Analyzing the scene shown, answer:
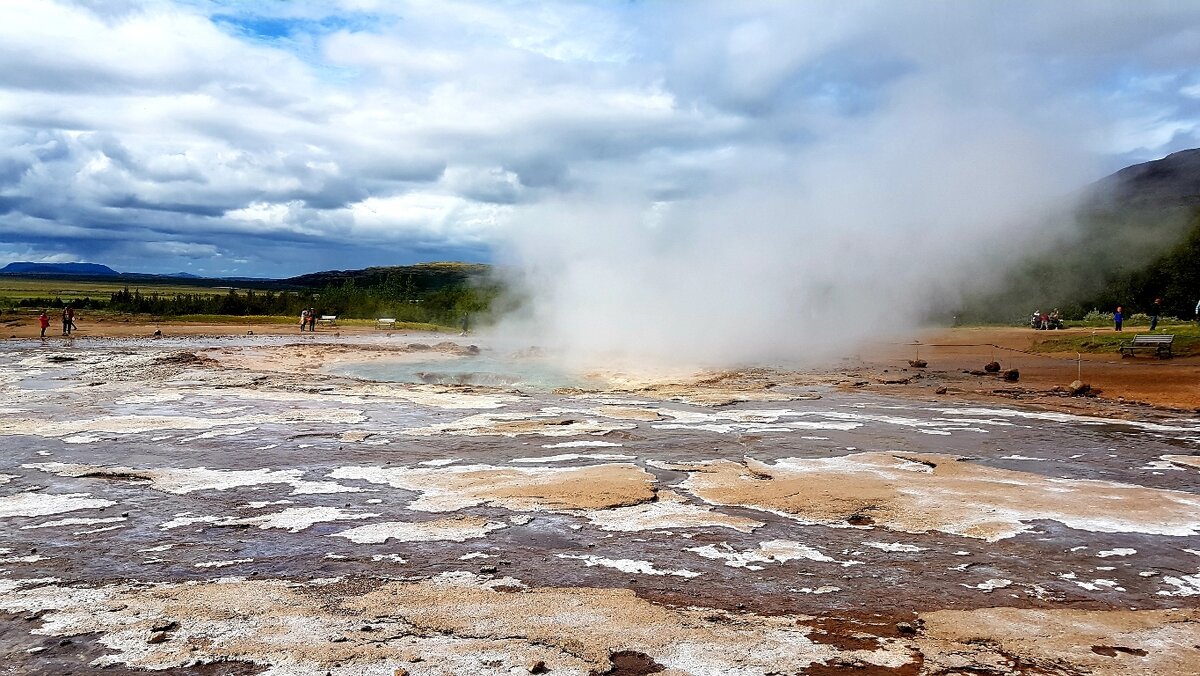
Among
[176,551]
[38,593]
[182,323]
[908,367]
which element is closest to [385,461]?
[176,551]

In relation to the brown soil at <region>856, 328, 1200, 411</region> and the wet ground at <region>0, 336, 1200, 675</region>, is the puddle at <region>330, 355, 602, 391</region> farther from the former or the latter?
the brown soil at <region>856, 328, 1200, 411</region>

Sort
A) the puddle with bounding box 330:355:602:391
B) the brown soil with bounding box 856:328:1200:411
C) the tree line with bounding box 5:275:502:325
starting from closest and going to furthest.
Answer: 1. the brown soil with bounding box 856:328:1200:411
2. the puddle with bounding box 330:355:602:391
3. the tree line with bounding box 5:275:502:325

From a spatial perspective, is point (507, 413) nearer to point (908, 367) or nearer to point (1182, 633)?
point (1182, 633)

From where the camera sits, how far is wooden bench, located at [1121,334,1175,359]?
70.8 feet

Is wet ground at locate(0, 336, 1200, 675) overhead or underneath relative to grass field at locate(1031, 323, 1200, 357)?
underneath

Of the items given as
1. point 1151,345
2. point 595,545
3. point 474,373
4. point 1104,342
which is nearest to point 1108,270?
point 1104,342

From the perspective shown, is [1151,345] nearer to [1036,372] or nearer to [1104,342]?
[1104,342]

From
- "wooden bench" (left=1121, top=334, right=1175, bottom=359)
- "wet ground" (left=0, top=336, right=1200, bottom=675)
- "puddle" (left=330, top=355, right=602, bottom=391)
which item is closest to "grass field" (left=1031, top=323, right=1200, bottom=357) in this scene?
"wooden bench" (left=1121, top=334, right=1175, bottom=359)

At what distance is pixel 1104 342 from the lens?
80.0 feet

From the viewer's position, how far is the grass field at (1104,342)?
22.1 m

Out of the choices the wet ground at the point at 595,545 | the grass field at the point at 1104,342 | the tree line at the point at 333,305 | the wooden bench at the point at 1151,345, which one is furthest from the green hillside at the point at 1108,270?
the wet ground at the point at 595,545

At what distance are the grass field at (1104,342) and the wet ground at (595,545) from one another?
1299cm

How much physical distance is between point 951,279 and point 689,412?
32.0 m

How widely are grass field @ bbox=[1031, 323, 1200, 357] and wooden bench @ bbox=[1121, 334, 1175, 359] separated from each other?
1.21 ft
